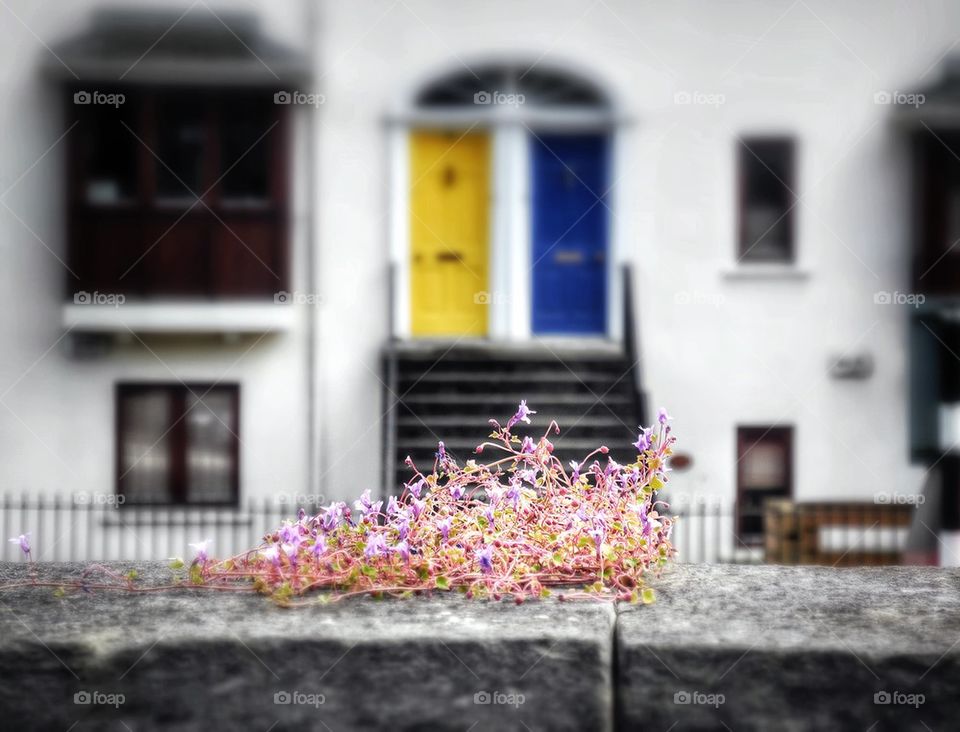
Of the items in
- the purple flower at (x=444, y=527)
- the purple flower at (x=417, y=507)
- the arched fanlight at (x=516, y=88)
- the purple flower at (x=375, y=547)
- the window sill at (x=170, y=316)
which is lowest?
the purple flower at (x=375, y=547)

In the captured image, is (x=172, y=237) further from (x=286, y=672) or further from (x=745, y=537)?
(x=286, y=672)

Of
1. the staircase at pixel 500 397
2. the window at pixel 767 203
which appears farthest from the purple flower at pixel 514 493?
the window at pixel 767 203

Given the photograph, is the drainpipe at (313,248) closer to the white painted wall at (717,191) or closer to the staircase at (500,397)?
the white painted wall at (717,191)

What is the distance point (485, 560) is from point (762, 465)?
10292 mm

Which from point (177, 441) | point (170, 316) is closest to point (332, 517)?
point (170, 316)

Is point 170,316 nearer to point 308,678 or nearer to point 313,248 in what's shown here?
point 313,248

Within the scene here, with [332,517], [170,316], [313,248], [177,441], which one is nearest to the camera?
[332,517]

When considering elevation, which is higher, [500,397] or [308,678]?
[500,397]

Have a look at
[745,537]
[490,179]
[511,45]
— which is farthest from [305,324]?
[745,537]

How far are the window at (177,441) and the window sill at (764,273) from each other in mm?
6032

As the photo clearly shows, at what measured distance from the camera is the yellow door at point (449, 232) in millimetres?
12016

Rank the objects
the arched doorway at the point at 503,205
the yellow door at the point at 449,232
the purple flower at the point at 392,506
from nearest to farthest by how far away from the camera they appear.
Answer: the purple flower at the point at 392,506 < the arched doorway at the point at 503,205 < the yellow door at the point at 449,232

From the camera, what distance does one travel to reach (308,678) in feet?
5.86

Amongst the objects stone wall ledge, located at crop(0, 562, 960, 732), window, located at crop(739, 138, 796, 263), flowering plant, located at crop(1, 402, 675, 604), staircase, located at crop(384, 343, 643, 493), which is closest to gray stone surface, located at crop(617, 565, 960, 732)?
stone wall ledge, located at crop(0, 562, 960, 732)
